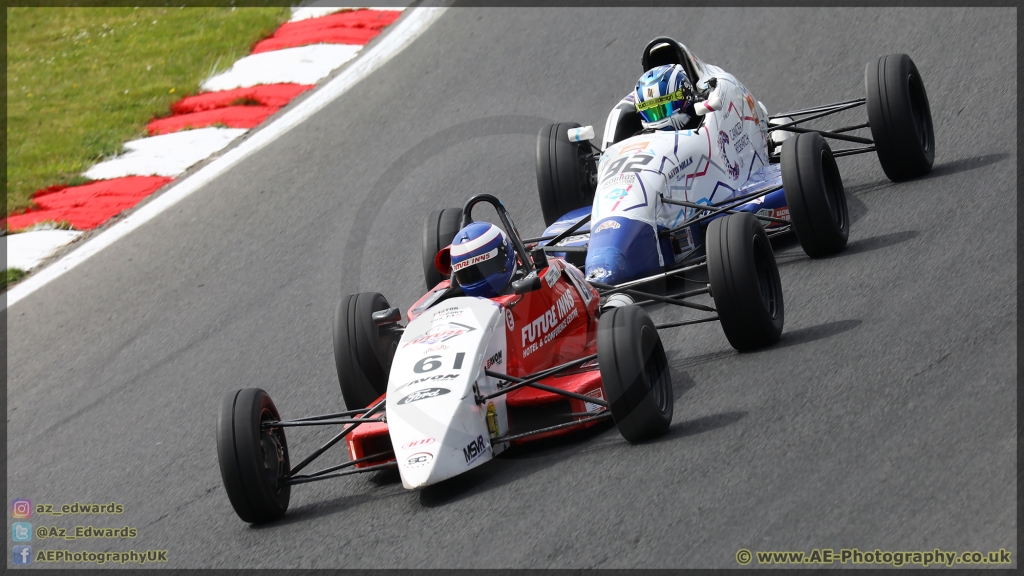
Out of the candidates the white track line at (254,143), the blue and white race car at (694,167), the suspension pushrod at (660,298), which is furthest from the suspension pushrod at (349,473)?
the white track line at (254,143)

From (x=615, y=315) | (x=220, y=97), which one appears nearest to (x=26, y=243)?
(x=220, y=97)

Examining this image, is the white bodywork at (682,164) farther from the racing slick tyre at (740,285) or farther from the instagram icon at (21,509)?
the instagram icon at (21,509)

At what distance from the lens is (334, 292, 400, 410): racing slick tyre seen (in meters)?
7.77

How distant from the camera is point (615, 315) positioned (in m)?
6.57

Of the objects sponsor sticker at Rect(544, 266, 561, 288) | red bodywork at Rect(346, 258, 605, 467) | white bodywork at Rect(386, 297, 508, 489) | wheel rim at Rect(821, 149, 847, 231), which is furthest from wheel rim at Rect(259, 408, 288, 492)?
wheel rim at Rect(821, 149, 847, 231)

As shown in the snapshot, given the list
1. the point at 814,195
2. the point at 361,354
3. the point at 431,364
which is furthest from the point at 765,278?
the point at 361,354

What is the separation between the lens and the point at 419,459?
248 inches

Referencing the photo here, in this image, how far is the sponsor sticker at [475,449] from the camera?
6386mm

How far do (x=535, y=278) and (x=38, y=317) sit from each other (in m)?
6.09

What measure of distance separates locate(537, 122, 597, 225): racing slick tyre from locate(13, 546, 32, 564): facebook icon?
5158 mm

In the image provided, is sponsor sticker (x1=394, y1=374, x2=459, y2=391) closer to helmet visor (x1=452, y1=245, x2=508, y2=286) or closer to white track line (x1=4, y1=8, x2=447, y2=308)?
helmet visor (x1=452, y1=245, x2=508, y2=286)

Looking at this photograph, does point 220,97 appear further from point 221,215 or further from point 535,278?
point 535,278

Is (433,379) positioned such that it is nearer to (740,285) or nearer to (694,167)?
→ (740,285)

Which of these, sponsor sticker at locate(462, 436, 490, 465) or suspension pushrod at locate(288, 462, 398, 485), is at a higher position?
sponsor sticker at locate(462, 436, 490, 465)
